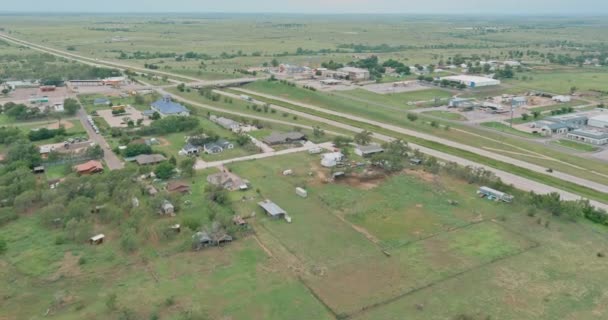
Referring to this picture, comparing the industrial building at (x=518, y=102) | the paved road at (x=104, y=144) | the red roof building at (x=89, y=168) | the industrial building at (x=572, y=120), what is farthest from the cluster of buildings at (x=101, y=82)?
the industrial building at (x=572, y=120)

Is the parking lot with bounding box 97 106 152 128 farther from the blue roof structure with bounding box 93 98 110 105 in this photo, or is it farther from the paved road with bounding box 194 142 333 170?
the paved road with bounding box 194 142 333 170

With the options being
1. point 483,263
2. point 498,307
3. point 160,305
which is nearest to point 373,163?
point 483,263

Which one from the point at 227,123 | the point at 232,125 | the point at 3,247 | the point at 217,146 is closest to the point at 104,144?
the point at 217,146

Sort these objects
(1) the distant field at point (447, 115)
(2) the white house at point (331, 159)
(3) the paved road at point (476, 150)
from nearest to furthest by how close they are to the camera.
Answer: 1. (3) the paved road at point (476, 150)
2. (2) the white house at point (331, 159)
3. (1) the distant field at point (447, 115)

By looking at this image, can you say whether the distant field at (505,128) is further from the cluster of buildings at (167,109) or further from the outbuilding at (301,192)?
the cluster of buildings at (167,109)

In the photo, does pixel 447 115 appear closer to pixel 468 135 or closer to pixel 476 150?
pixel 468 135
